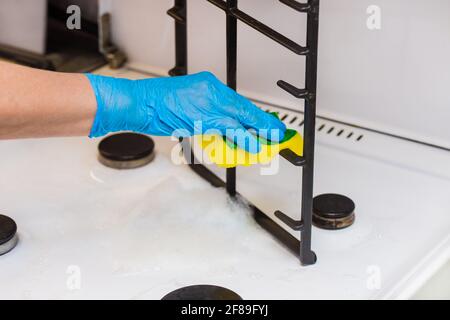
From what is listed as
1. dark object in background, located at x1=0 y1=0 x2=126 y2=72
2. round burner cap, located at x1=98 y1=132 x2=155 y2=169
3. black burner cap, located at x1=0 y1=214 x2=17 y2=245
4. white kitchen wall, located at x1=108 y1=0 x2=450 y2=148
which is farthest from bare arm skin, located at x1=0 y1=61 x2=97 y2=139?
dark object in background, located at x1=0 y1=0 x2=126 y2=72

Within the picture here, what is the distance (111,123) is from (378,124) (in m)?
0.48

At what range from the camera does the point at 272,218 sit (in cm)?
109

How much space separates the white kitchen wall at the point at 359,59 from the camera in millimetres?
1107

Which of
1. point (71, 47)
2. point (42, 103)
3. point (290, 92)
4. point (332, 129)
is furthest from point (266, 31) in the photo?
point (71, 47)

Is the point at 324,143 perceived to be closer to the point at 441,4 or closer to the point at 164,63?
the point at 441,4

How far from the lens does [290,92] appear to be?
2.80 feet

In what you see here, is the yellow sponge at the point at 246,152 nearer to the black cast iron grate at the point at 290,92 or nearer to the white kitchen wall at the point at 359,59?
the black cast iron grate at the point at 290,92

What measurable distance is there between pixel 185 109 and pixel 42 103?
0.18 metres

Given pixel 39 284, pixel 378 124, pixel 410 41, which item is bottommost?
pixel 39 284

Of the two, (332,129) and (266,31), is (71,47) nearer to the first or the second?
(332,129)

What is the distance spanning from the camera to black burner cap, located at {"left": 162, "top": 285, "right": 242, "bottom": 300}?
91 centimetres

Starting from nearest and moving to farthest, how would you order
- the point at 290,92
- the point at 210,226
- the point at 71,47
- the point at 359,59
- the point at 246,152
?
the point at 290,92 < the point at 246,152 < the point at 210,226 < the point at 359,59 < the point at 71,47

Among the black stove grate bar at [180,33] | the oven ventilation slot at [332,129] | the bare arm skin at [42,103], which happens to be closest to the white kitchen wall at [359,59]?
the oven ventilation slot at [332,129]

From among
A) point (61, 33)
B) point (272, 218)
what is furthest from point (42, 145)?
point (272, 218)
